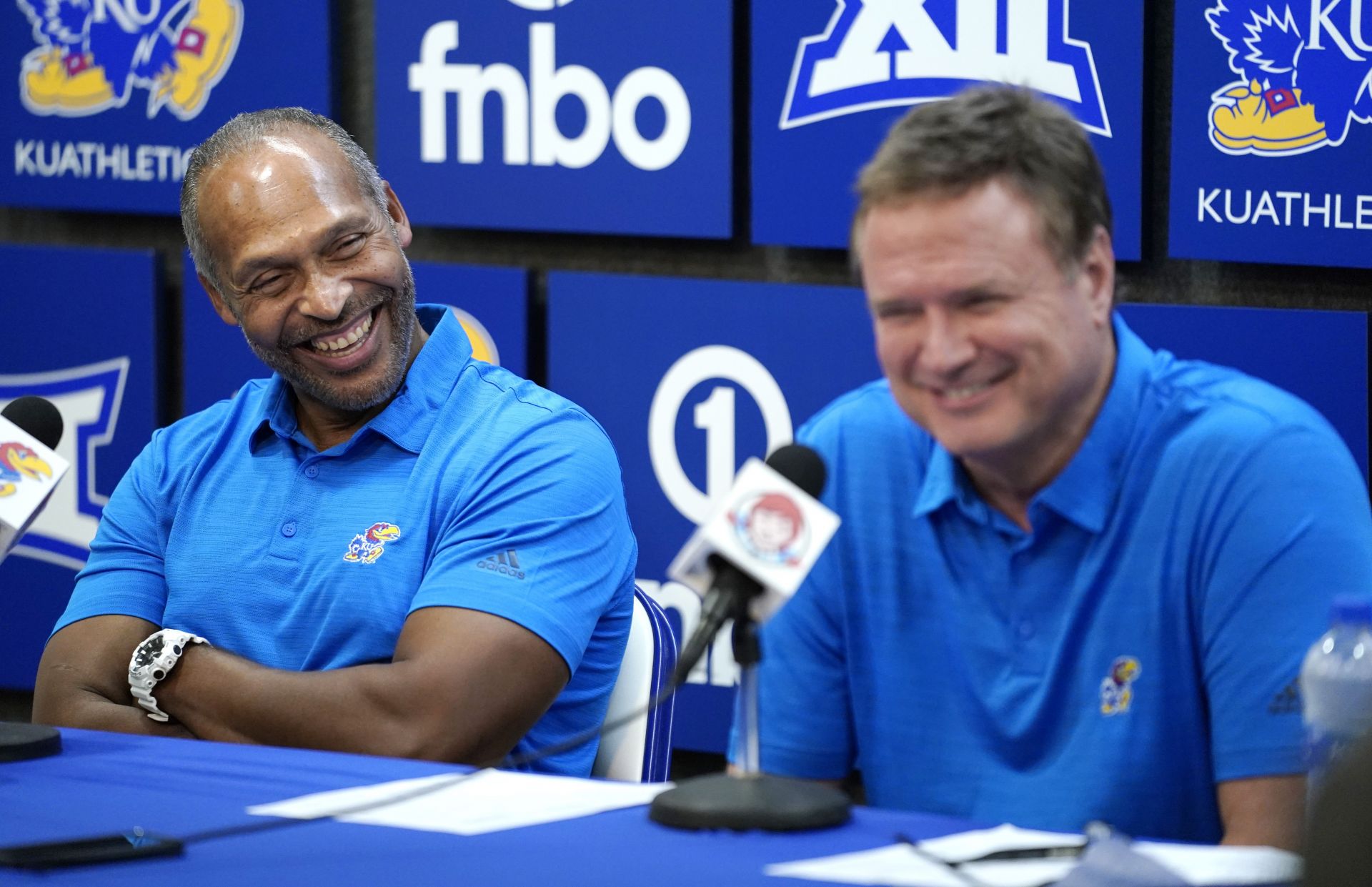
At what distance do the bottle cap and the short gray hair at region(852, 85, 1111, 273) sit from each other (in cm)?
37

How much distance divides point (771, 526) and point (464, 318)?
7.80 ft

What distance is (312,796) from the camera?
1.63 metres

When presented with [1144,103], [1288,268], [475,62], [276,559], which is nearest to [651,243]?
[475,62]

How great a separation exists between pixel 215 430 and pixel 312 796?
3.14 ft

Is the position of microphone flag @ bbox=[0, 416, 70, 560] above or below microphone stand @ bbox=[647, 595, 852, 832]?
above

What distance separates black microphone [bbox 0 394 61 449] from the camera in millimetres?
1847

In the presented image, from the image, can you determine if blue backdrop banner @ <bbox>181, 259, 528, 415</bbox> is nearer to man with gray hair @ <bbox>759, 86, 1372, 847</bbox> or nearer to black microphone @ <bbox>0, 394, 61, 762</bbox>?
black microphone @ <bbox>0, 394, 61, 762</bbox>

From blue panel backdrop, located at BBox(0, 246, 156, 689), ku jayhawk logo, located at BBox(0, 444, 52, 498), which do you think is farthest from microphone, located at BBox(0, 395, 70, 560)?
blue panel backdrop, located at BBox(0, 246, 156, 689)

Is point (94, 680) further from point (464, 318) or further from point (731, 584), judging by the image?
point (464, 318)

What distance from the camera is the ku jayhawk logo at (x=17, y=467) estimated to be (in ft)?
5.77

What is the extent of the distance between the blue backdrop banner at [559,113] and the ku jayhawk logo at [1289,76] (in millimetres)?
943

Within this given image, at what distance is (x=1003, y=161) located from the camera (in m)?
1.50

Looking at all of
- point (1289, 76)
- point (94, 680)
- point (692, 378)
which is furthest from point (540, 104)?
point (94, 680)

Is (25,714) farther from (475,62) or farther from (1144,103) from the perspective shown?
(1144,103)
